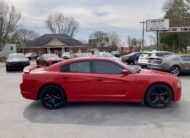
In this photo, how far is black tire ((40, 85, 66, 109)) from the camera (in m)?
6.17

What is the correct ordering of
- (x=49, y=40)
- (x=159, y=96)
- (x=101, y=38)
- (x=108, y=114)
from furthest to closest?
(x=101, y=38), (x=49, y=40), (x=159, y=96), (x=108, y=114)

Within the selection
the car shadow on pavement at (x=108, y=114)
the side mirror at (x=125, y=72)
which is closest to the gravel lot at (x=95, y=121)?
the car shadow on pavement at (x=108, y=114)

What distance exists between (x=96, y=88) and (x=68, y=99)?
2.86ft

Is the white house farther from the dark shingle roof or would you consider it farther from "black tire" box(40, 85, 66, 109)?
"black tire" box(40, 85, 66, 109)

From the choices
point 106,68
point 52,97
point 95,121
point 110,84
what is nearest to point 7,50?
point 52,97

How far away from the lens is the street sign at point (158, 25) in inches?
1278

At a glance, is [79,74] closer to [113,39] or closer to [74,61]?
[74,61]

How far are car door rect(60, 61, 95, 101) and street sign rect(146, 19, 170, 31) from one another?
28.9 meters

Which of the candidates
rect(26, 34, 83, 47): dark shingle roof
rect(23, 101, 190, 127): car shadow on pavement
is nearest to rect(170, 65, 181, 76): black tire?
rect(23, 101, 190, 127): car shadow on pavement

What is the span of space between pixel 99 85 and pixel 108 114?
87 cm

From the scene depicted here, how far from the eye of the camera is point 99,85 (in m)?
6.03

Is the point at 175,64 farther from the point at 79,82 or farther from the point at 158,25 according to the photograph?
the point at 158,25

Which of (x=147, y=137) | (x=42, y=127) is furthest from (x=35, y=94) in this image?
(x=147, y=137)

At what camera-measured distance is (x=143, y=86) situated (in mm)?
6000
